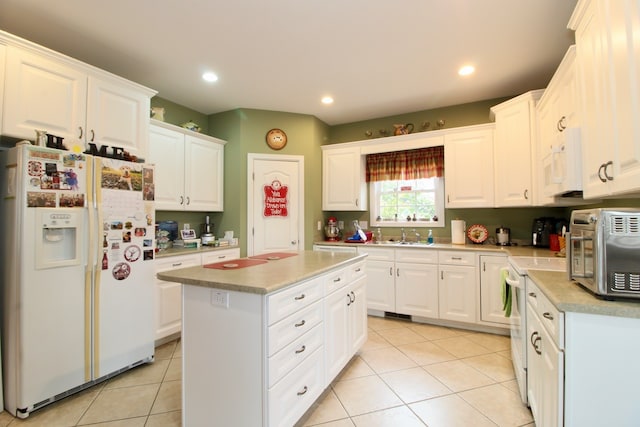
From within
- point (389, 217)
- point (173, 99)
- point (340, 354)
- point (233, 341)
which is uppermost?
point (173, 99)

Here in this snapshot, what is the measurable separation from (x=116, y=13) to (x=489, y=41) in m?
2.82

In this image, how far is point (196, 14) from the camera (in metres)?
2.10

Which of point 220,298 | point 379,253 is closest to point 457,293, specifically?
point 379,253

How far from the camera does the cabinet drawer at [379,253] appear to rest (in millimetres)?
3631

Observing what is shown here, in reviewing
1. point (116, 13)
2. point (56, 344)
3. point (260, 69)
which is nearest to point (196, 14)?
point (116, 13)

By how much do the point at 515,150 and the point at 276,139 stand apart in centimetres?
278

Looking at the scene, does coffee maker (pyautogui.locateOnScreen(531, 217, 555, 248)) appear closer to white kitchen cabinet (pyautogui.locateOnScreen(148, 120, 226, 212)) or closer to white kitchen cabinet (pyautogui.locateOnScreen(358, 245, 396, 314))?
white kitchen cabinet (pyautogui.locateOnScreen(358, 245, 396, 314))

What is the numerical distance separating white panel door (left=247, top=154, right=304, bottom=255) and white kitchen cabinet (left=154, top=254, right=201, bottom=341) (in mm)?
1028

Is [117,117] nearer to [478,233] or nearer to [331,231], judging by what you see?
[331,231]

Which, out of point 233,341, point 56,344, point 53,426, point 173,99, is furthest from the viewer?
point 173,99

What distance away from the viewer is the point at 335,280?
2158 millimetres

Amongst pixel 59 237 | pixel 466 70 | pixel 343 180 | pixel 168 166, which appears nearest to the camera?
pixel 59 237

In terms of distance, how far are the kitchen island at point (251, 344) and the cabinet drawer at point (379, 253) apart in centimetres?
185

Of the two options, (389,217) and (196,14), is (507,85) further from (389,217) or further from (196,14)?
(196,14)
